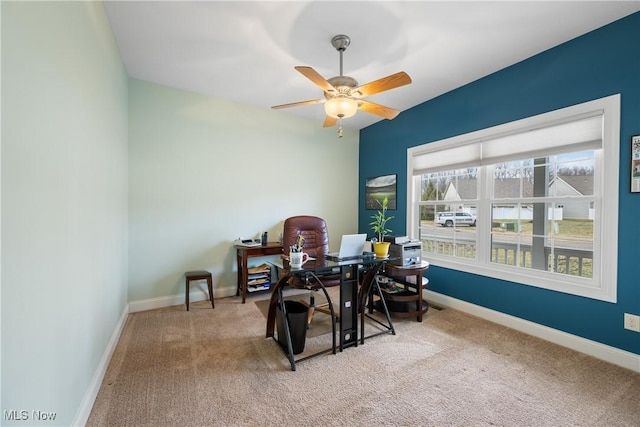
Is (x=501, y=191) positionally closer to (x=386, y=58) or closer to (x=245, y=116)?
(x=386, y=58)

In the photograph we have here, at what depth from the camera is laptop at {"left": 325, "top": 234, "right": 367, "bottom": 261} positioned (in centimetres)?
246

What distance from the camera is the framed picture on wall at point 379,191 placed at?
4207 millimetres

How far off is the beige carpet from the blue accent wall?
0.31 m

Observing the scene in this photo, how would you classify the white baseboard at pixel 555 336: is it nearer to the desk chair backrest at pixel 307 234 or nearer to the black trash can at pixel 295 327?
the desk chair backrest at pixel 307 234

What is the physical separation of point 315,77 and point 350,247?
4.82ft

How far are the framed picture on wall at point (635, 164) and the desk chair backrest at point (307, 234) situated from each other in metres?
2.71

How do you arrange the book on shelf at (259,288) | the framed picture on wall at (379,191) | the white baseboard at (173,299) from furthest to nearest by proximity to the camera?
the framed picture on wall at (379,191) → the book on shelf at (259,288) → the white baseboard at (173,299)

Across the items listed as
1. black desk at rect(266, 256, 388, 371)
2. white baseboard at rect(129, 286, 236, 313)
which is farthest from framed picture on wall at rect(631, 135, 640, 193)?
white baseboard at rect(129, 286, 236, 313)

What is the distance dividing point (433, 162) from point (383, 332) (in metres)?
2.33

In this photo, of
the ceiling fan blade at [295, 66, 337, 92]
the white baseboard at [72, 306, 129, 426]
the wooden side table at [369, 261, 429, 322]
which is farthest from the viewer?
the wooden side table at [369, 261, 429, 322]

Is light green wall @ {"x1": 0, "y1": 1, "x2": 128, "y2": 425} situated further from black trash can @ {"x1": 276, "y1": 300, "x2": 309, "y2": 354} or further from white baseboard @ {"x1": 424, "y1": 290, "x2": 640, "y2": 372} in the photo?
white baseboard @ {"x1": 424, "y1": 290, "x2": 640, "y2": 372}

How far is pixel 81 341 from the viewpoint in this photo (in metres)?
1.52

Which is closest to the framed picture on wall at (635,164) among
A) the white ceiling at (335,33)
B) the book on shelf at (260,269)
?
the white ceiling at (335,33)

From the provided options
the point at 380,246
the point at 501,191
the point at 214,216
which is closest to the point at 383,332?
the point at 380,246
